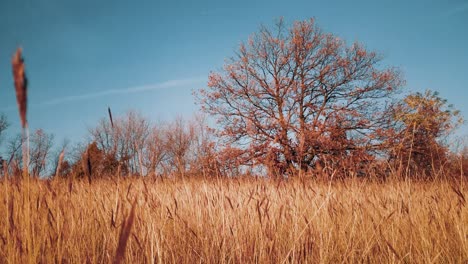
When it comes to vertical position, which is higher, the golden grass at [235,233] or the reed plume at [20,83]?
the reed plume at [20,83]

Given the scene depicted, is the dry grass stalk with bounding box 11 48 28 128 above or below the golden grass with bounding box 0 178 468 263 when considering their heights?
above

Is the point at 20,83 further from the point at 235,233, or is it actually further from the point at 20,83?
the point at 235,233

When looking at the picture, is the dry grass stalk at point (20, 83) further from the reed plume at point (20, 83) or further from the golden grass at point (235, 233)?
the golden grass at point (235, 233)

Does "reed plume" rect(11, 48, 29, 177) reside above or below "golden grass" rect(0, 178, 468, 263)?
above

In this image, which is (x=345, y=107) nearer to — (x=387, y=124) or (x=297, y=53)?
(x=387, y=124)

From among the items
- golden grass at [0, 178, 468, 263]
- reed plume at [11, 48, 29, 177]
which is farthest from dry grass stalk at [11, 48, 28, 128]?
golden grass at [0, 178, 468, 263]

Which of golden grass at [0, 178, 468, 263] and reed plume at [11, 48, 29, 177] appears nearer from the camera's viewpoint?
reed plume at [11, 48, 29, 177]

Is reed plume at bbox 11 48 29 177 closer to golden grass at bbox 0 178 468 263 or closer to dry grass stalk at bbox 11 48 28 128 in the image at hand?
dry grass stalk at bbox 11 48 28 128

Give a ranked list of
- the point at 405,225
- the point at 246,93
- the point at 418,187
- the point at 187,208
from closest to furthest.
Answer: the point at 405,225, the point at 187,208, the point at 418,187, the point at 246,93

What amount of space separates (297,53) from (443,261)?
15.9m

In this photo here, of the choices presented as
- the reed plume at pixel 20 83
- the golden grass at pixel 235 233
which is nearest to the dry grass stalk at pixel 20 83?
→ the reed plume at pixel 20 83

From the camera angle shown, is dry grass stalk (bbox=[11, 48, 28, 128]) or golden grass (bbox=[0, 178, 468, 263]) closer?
dry grass stalk (bbox=[11, 48, 28, 128])

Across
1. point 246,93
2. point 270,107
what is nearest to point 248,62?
point 246,93

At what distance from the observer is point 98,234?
2461mm
